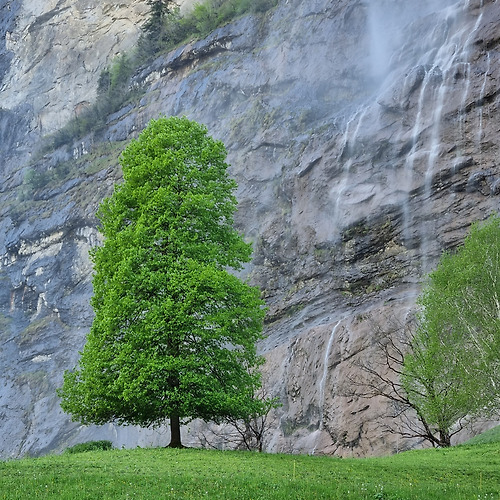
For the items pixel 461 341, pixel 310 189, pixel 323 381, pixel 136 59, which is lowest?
pixel 323 381

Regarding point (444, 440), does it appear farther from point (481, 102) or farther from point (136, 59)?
point (136, 59)

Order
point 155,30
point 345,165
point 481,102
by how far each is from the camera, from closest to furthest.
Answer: point 481,102 < point 345,165 < point 155,30

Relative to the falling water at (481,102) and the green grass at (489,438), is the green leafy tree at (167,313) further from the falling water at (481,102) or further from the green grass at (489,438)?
the falling water at (481,102)

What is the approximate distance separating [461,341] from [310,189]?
2736 centimetres

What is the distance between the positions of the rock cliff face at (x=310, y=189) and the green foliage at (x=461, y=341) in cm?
774

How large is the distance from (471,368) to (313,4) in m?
51.5

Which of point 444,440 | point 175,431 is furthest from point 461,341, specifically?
point 175,431

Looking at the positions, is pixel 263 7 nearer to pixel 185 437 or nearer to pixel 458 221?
pixel 458 221

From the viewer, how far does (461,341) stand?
2197 centimetres

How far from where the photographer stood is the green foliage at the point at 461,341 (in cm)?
1889

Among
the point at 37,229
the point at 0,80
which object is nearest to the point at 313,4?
the point at 37,229

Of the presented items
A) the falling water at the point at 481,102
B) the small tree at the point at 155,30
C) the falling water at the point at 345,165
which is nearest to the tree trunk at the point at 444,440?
the falling water at the point at 481,102

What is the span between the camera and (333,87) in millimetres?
55469

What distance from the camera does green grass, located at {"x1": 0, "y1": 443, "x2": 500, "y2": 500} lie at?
11.5m
